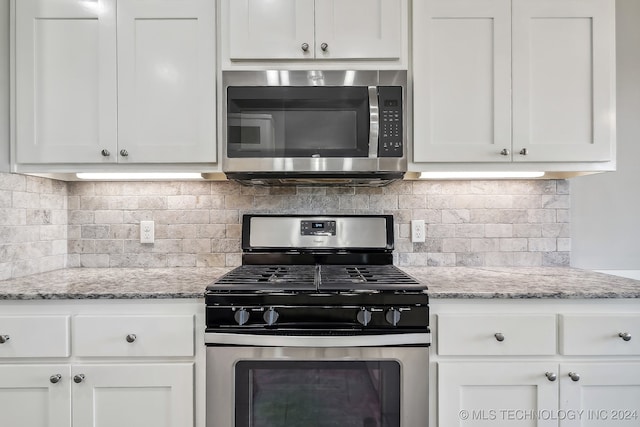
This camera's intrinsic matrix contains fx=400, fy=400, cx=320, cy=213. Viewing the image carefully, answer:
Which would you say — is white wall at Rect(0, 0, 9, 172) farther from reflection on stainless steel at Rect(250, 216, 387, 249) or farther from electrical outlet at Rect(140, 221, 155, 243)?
reflection on stainless steel at Rect(250, 216, 387, 249)

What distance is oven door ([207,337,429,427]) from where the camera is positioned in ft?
4.65

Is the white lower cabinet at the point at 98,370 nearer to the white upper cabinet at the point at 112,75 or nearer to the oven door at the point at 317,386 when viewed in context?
the oven door at the point at 317,386

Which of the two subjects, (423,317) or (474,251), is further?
(474,251)

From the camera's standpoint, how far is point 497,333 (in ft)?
4.74

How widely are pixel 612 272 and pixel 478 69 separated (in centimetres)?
128

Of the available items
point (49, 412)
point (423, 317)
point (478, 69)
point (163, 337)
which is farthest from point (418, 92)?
point (49, 412)

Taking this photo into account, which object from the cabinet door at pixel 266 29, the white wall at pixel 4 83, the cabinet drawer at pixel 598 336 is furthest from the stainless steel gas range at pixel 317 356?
the white wall at pixel 4 83

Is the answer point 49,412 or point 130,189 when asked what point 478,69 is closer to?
point 130,189

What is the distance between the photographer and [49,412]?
1.44 metres

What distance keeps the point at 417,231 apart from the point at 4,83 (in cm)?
199

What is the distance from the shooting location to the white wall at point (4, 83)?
1.69 meters

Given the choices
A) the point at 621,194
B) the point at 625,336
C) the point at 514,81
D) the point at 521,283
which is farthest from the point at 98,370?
the point at 621,194

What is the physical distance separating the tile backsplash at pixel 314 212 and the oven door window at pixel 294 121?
404 millimetres

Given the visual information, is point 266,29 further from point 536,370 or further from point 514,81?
point 536,370
